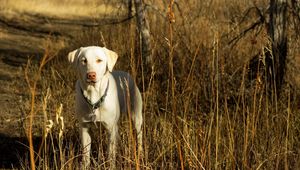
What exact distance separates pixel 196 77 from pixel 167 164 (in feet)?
7.19

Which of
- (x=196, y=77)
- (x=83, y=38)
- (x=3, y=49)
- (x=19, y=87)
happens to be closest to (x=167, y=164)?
(x=196, y=77)

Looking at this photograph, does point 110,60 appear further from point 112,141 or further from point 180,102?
point 180,102

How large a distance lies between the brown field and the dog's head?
0.25 metres

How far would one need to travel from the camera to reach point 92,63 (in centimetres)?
419

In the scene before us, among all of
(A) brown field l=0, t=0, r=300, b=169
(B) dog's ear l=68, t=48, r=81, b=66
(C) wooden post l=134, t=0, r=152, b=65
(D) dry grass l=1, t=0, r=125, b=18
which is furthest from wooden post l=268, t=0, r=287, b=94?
(D) dry grass l=1, t=0, r=125, b=18

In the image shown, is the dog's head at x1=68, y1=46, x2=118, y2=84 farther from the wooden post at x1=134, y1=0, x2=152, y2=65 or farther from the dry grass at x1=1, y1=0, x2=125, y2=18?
the dry grass at x1=1, y1=0, x2=125, y2=18

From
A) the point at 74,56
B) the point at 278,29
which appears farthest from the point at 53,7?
the point at 74,56

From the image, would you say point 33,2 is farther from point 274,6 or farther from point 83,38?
point 274,6

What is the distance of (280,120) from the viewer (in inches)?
167

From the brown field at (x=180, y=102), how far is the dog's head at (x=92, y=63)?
0.25 meters

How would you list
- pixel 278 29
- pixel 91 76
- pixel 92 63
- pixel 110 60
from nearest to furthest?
1. pixel 91 76
2. pixel 92 63
3. pixel 110 60
4. pixel 278 29

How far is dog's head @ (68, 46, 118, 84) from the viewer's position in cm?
412

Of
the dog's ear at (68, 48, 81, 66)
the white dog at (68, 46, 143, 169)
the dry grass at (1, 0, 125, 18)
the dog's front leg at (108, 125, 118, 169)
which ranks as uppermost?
the dry grass at (1, 0, 125, 18)

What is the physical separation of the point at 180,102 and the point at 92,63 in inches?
40.5
